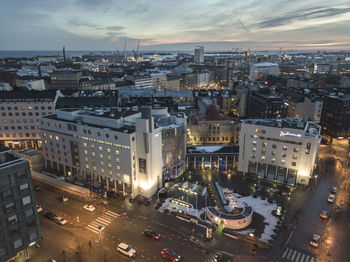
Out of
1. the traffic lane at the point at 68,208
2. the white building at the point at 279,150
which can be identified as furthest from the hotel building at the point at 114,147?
A: the white building at the point at 279,150

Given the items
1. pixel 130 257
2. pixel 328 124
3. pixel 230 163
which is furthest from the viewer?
pixel 328 124

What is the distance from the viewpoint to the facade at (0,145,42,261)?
4625 cm

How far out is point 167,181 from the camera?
87312 mm

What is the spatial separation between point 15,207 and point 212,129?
284ft

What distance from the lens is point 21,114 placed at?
370 ft

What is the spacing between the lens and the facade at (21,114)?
366ft

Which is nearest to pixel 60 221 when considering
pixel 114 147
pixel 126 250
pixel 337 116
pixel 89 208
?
pixel 89 208

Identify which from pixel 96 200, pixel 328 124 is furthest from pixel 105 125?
pixel 328 124

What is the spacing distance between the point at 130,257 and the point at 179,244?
37.4 feet

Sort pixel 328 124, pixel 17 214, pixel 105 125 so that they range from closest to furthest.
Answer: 1. pixel 17 214
2. pixel 105 125
3. pixel 328 124

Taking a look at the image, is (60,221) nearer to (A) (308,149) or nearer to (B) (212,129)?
(B) (212,129)

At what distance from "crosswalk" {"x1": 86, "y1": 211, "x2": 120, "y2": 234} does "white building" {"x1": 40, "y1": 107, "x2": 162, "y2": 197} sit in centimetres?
900

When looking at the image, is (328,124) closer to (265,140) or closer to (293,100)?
(293,100)

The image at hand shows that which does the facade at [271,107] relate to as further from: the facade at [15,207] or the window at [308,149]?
the facade at [15,207]
